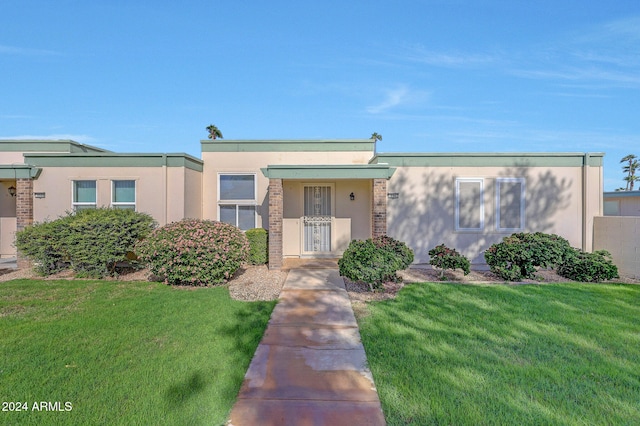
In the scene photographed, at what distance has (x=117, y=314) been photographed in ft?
17.3

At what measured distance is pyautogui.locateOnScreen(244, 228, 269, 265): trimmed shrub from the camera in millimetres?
9719

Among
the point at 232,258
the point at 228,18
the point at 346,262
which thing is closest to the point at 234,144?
the point at 228,18

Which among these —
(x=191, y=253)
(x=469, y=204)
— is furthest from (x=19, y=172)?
Answer: (x=469, y=204)

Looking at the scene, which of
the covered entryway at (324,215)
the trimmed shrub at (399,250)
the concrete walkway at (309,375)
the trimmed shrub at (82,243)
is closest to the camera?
the concrete walkway at (309,375)

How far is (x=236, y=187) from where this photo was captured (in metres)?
11.0

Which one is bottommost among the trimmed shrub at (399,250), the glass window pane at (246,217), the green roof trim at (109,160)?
the trimmed shrub at (399,250)

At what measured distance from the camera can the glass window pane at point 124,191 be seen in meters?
9.84

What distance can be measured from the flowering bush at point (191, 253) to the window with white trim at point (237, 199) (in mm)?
3127

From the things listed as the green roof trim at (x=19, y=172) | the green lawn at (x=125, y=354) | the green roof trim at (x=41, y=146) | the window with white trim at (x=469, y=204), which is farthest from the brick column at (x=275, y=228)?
the green roof trim at (x=41, y=146)

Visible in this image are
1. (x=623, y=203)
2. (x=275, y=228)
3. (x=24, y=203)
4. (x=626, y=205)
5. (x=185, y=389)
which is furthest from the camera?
(x=623, y=203)

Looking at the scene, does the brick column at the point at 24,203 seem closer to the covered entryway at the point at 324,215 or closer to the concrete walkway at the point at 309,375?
the covered entryway at the point at 324,215

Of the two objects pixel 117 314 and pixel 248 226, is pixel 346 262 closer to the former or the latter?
pixel 117 314

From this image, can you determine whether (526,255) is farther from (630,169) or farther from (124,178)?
(630,169)

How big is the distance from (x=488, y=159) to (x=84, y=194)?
43.0ft
